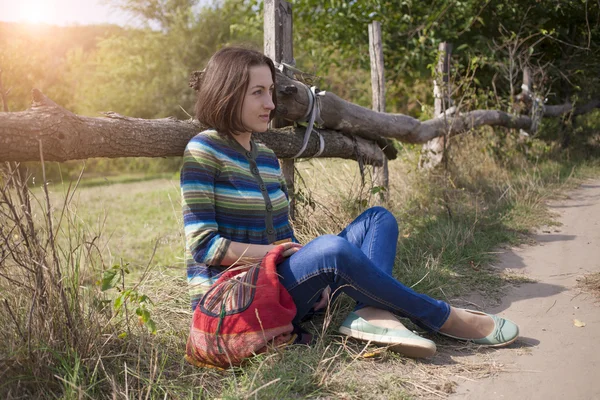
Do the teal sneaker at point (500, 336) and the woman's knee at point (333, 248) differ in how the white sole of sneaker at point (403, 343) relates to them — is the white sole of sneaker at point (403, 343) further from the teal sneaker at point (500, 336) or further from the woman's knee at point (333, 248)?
the woman's knee at point (333, 248)

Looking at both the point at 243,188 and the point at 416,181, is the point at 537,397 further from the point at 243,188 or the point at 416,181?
the point at 416,181

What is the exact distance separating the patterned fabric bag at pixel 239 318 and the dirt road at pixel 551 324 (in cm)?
77

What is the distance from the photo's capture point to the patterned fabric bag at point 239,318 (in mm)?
2064

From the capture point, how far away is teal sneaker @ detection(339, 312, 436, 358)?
2170mm

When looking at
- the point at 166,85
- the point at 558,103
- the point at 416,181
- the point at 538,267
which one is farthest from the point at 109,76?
the point at 538,267

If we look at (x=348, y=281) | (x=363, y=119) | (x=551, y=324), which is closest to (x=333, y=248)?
(x=348, y=281)

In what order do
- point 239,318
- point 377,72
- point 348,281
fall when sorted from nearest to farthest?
point 239,318
point 348,281
point 377,72

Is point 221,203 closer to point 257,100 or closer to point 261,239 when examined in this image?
point 261,239

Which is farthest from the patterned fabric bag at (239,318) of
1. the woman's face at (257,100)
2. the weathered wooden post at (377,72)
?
the weathered wooden post at (377,72)

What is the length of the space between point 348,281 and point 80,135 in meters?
1.29

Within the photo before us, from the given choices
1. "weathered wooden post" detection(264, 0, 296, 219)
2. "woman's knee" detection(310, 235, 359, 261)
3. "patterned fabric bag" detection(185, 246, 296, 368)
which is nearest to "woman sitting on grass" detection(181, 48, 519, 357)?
"woman's knee" detection(310, 235, 359, 261)

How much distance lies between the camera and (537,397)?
1936 mm

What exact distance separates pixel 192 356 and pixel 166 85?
20850mm

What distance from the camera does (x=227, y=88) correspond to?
7.88ft
